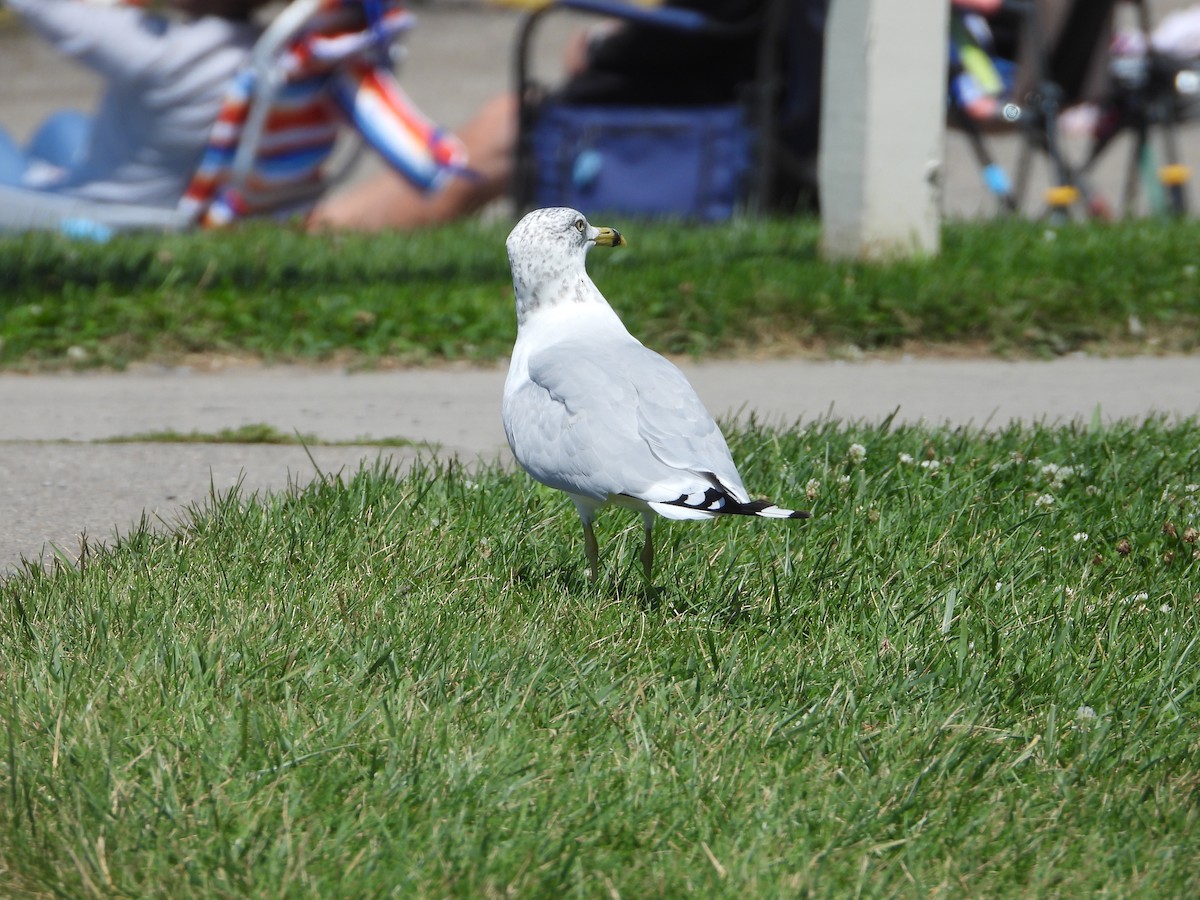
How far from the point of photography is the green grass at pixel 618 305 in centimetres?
598

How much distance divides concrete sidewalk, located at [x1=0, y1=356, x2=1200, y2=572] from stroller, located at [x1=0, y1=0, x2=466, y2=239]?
2.94 meters

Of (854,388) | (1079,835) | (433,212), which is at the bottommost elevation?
(1079,835)

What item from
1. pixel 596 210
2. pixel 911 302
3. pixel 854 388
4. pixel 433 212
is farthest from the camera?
pixel 433 212

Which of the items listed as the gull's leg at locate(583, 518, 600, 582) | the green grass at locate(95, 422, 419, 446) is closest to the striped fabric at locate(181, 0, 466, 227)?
the green grass at locate(95, 422, 419, 446)

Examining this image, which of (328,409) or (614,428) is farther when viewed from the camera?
(328,409)

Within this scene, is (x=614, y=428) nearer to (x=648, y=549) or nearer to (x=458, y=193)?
(x=648, y=549)

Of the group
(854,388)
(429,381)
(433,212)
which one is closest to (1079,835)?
(854,388)

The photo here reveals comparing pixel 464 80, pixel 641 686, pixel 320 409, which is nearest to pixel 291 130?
pixel 320 409

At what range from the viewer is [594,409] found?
3086 millimetres

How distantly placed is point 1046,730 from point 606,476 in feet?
3.01

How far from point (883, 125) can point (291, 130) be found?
138 inches

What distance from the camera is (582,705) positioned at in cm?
285

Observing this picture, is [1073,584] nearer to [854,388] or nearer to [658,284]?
[854,388]

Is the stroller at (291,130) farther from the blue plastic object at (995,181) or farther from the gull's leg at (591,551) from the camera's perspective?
the gull's leg at (591,551)
